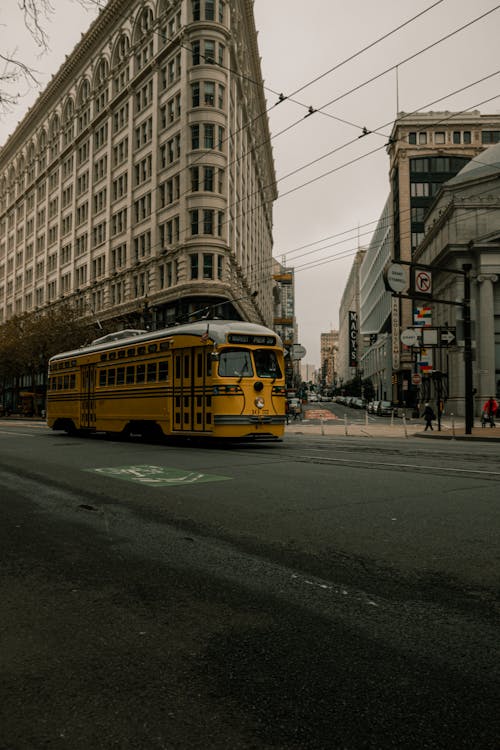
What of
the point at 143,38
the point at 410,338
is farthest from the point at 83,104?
the point at 410,338

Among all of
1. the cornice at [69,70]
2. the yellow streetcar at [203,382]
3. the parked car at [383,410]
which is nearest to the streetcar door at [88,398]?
the yellow streetcar at [203,382]

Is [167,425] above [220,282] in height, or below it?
below

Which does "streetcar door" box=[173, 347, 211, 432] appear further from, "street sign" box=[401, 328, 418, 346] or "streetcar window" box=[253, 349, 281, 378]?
"street sign" box=[401, 328, 418, 346]

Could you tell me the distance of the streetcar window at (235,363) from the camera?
1630 centimetres

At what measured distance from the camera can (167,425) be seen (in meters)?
17.6

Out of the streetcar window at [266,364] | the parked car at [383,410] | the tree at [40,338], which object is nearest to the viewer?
the streetcar window at [266,364]

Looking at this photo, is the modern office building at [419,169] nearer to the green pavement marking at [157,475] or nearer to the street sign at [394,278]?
the street sign at [394,278]

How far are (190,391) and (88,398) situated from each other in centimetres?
733

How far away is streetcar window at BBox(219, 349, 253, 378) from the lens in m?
16.3

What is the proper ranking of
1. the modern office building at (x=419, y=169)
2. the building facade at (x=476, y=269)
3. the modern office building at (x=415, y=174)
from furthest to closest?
the modern office building at (x=419, y=169), the modern office building at (x=415, y=174), the building facade at (x=476, y=269)

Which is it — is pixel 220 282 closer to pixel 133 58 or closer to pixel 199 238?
pixel 199 238

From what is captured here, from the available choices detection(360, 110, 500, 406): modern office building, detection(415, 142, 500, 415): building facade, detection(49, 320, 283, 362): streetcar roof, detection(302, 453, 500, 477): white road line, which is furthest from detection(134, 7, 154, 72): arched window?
detection(302, 453, 500, 477): white road line

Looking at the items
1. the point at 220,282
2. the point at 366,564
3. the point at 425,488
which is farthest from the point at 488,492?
the point at 220,282

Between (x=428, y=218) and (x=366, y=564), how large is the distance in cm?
7196
